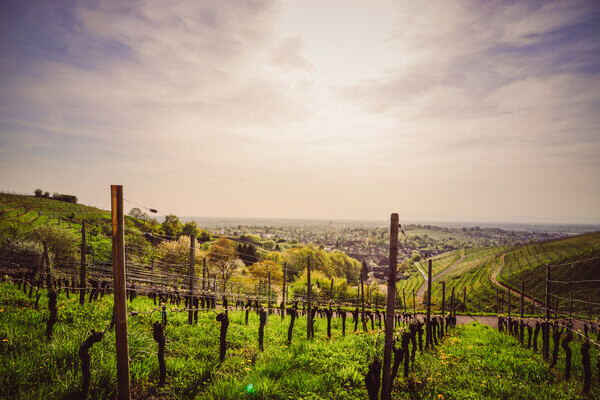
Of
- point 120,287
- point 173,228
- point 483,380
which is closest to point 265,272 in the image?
point 173,228

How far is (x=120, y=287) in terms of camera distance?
425 centimetres

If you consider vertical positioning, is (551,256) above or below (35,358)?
below

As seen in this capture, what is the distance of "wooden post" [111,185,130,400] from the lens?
419 cm

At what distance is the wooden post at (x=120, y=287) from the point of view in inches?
165

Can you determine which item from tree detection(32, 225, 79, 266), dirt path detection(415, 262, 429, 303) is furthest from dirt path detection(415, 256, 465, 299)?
tree detection(32, 225, 79, 266)

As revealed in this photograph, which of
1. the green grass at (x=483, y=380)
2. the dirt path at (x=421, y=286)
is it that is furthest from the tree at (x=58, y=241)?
the dirt path at (x=421, y=286)

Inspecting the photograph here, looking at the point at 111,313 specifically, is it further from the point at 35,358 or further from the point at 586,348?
the point at 586,348

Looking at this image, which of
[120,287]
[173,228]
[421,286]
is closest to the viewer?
[120,287]

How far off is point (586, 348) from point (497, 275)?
94989mm

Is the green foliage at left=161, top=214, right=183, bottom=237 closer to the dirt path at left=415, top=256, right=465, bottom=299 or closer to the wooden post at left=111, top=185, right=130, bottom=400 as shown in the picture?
the wooden post at left=111, top=185, right=130, bottom=400

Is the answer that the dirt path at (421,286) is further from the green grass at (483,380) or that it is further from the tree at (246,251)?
the green grass at (483,380)

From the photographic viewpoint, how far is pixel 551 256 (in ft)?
304

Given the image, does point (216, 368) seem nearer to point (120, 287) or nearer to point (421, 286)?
point (120, 287)

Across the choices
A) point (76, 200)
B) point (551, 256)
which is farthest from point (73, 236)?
point (551, 256)
